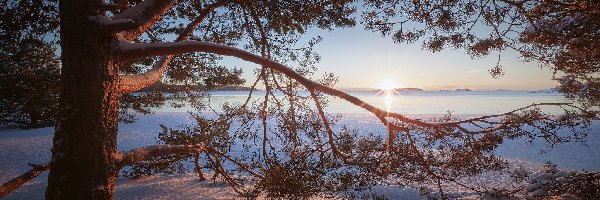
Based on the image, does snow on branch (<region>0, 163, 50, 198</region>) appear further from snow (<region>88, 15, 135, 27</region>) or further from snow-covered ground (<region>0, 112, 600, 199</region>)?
snow-covered ground (<region>0, 112, 600, 199</region>)

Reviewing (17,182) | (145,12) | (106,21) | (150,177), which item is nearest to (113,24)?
(106,21)

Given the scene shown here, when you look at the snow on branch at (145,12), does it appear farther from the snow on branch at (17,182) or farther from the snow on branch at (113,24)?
the snow on branch at (17,182)

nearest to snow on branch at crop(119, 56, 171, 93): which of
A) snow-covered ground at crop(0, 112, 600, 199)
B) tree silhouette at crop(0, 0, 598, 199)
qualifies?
tree silhouette at crop(0, 0, 598, 199)

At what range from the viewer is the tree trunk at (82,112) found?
2.28 m

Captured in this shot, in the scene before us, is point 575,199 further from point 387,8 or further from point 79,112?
point 79,112

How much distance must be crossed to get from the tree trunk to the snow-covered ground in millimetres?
4534

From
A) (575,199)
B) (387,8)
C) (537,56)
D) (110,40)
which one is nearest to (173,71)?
(110,40)

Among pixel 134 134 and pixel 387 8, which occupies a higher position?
pixel 387 8

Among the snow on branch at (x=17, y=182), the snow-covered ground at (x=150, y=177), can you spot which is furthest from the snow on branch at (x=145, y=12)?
the snow-covered ground at (x=150, y=177)

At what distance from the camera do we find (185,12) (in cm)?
468

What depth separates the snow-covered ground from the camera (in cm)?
710

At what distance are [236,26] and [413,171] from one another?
319cm

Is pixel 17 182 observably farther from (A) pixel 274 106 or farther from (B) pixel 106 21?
(A) pixel 274 106

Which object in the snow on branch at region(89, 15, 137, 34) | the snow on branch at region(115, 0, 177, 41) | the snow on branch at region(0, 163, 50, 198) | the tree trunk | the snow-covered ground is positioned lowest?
the snow-covered ground
